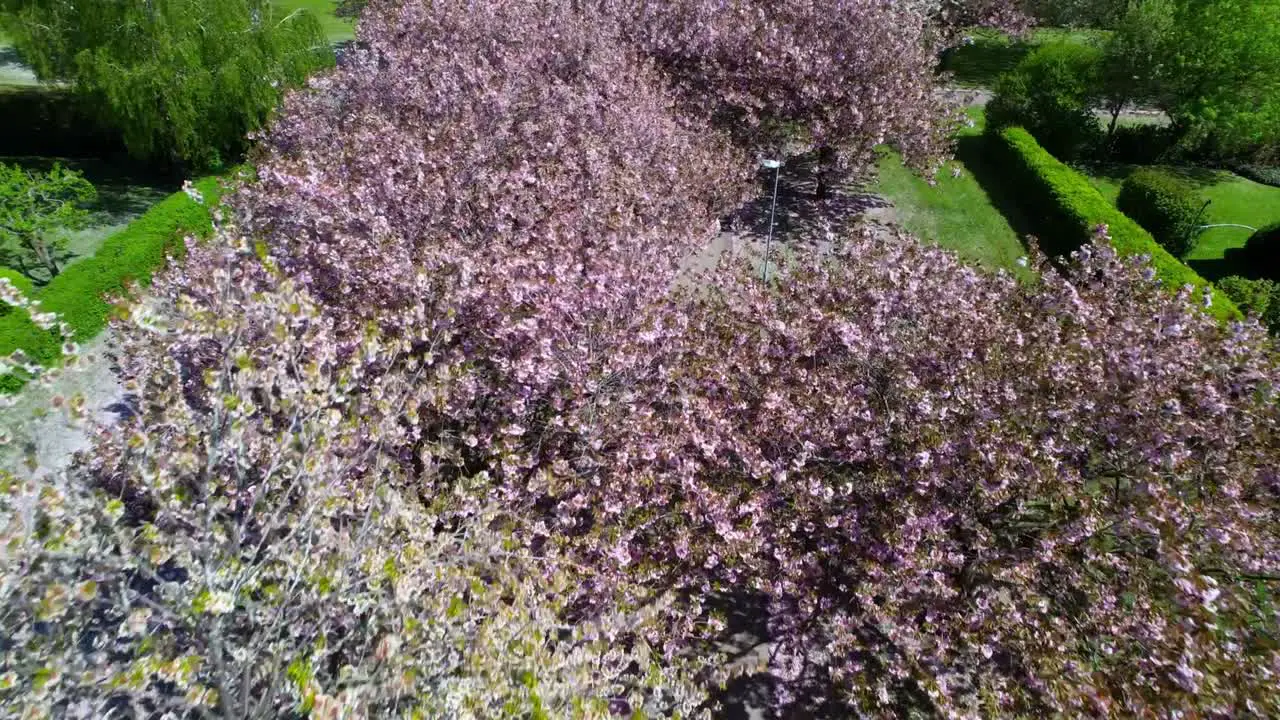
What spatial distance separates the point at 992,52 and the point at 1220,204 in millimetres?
16469

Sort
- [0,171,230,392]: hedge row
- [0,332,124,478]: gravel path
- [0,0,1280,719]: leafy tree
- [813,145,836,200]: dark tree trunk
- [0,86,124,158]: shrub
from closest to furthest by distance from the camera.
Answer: [0,0,1280,719]: leafy tree < [0,332,124,478]: gravel path < [0,171,230,392]: hedge row < [813,145,836,200]: dark tree trunk < [0,86,124,158]: shrub

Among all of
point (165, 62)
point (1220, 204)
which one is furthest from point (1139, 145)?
point (165, 62)

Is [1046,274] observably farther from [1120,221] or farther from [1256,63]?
[1256,63]

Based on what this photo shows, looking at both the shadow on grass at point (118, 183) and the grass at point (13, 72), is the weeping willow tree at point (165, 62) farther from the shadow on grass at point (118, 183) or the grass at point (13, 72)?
the grass at point (13, 72)

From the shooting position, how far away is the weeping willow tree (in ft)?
61.0

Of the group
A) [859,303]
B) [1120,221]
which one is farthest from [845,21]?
[859,303]

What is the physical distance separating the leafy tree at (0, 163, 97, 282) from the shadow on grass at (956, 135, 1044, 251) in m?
24.2

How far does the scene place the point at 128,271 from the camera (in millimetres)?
15328

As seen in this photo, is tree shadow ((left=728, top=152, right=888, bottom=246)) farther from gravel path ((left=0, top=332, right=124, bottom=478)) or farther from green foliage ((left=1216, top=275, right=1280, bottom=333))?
gravel path ((left=0, top=332, right=124, bottom=478))

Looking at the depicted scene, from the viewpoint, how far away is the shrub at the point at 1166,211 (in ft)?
61.0

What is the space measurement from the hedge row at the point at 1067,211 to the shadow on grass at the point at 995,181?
31 cm

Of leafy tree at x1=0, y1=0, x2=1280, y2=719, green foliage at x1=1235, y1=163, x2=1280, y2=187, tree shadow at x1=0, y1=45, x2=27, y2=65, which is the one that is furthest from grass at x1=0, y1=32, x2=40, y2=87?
green foliage at x1=1235, y1=163, x2=1280, y2=187

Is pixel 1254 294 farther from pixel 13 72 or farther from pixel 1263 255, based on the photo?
pixel 13 72

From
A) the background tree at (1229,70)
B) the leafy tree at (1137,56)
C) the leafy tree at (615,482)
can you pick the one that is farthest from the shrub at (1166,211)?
the leafy tree at (615,482)
